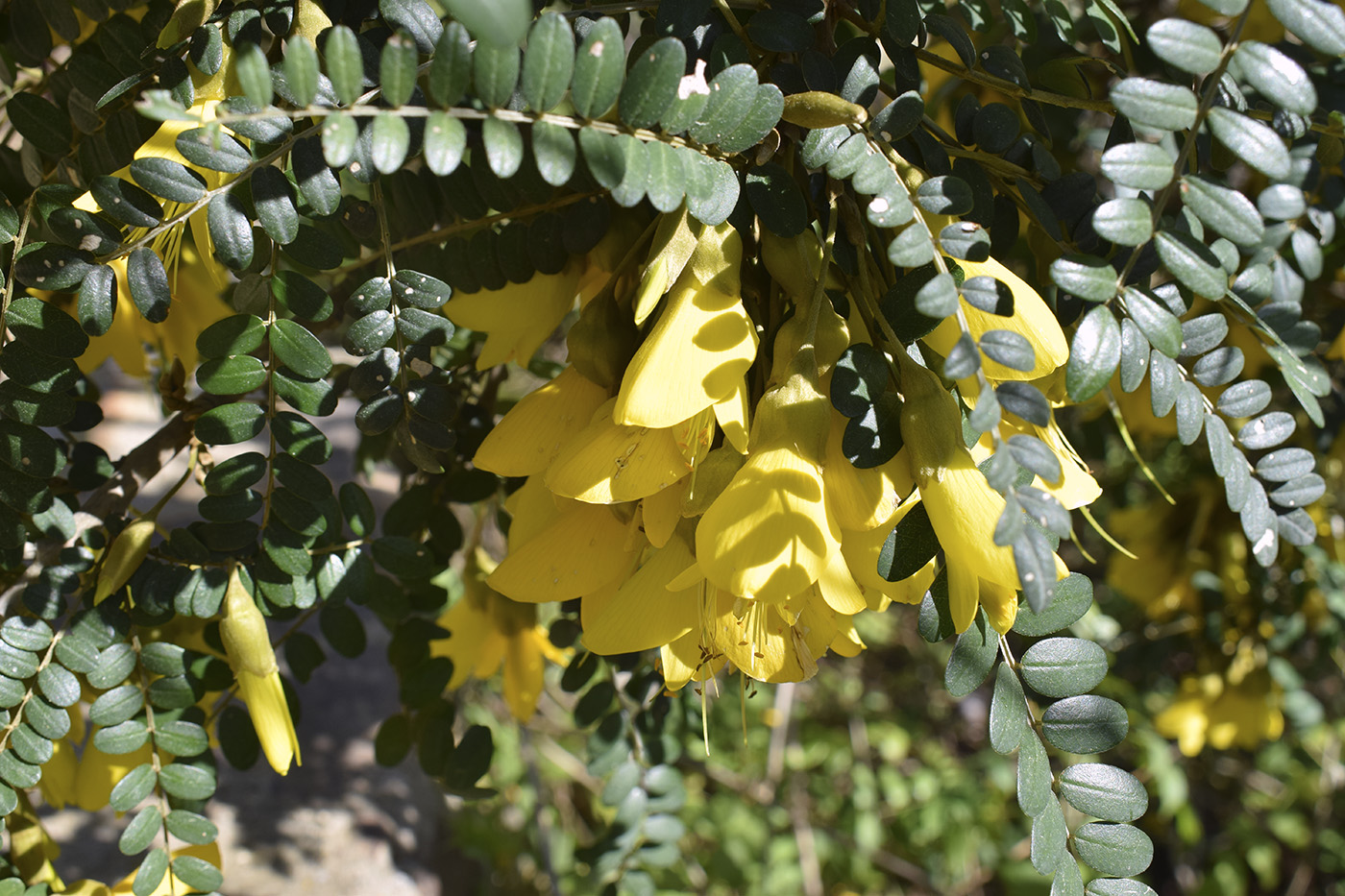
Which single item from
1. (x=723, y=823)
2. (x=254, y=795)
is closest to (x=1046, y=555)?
(x=254, y=795)

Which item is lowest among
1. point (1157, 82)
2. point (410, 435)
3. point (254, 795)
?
point (254, 795)

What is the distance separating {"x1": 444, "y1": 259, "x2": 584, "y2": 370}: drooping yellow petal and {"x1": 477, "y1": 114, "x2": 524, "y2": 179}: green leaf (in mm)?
221

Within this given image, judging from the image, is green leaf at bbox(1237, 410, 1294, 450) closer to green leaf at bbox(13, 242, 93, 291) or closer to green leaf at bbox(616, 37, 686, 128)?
green leaf at bbox(616, 37, 686, 128)

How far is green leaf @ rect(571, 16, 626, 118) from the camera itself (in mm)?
521

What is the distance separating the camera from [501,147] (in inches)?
20.0

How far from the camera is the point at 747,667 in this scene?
0.63 m

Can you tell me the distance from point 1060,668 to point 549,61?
1.74ft

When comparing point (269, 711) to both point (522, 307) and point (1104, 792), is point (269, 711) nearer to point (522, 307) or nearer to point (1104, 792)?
point (522, 307)

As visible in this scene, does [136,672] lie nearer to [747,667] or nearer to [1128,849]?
[747,667]

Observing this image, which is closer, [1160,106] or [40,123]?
[1160,106]

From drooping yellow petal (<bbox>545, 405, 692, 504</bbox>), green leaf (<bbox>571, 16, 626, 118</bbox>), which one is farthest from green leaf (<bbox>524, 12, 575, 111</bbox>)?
drooping yellow petal (<bbox>545, 405, 692, 504</bbox>)

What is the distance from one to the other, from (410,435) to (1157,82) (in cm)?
55

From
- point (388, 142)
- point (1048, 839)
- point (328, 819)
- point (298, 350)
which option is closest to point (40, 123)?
point (298, 350)

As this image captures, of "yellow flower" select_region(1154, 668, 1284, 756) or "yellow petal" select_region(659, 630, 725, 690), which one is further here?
"yellow flower" select_region(1154, 668, 1284, 756)
